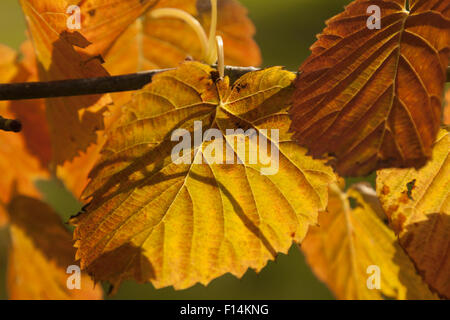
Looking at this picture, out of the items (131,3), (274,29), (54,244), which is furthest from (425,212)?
(274,29)

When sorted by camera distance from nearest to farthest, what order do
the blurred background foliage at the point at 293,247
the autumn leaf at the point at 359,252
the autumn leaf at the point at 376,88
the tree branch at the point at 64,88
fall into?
the autumn leaf at the point at 376,88 < the tree branch at the point at 64,88 < the autumn leaf at the point at 359,252 < the blurred background foliage at the point at 293,247

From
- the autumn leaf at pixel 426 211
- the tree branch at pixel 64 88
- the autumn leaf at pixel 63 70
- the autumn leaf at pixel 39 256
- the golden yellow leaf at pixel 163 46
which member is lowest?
the autumn leaf at pixel 426 211

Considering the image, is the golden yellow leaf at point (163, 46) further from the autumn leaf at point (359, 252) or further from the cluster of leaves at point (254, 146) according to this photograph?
the autumn leaf at point (359, 252)

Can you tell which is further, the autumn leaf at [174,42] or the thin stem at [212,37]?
the autumn leaf at [174,42]

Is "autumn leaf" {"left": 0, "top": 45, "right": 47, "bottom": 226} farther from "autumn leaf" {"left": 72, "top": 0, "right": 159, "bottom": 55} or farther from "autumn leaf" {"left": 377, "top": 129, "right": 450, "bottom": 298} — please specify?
"autumn leaf" {"left": 377, "top": 129, "right": 450, "bottom": 298}

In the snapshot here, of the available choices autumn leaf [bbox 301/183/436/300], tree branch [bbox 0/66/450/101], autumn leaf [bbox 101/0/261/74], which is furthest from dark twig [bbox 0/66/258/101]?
autumn leaf [bbox 301/183/436/300]

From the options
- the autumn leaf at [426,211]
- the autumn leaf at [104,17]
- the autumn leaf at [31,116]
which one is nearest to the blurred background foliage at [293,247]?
the autumn leaf at [31,116]

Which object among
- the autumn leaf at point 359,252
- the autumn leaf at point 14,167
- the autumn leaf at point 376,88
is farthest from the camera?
the autumn leaf at point 14,167
